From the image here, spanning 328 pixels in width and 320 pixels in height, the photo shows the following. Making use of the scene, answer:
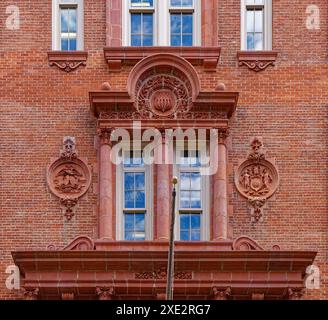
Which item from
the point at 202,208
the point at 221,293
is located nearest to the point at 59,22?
the point at 202,208

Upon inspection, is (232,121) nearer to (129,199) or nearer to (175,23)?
(175,23)

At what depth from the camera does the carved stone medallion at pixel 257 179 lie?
48875 millimetres

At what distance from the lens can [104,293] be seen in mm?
47750

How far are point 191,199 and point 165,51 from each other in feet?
10.5

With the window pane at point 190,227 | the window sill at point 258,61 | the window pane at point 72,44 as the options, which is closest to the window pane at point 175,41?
the window sill at point 258,61

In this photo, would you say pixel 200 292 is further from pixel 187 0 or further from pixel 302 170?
pixel 187 0

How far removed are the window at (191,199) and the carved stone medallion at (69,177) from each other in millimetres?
1965

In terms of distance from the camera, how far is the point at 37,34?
50062mm

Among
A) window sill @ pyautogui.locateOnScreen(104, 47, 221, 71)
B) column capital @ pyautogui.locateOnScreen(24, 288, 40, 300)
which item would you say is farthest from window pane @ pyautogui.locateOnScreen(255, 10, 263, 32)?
column capital @ pyautogui.locateOnScreen(24, 288, 40, 300)

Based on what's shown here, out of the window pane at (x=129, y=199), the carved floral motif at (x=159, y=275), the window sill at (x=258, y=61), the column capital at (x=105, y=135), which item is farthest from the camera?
the window sill at (x=258, y=61)

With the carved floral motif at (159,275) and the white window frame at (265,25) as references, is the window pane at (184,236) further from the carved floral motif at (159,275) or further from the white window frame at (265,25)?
the white window frame at (265,25)

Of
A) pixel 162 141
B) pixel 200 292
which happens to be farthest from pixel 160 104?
pixel 200 292

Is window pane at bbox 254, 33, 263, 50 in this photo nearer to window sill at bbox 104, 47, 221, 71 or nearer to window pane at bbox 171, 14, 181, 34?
window sill at bbox 104, 47, 221, 71
